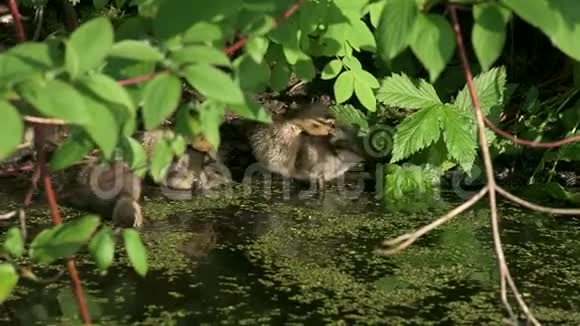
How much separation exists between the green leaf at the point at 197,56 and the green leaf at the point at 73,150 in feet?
0.64

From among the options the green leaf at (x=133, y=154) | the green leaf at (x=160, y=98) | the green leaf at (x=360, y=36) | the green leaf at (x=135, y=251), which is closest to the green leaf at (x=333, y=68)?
the green leaf at (x=360, y=36)

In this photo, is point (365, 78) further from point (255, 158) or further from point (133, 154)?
point (133, 154)

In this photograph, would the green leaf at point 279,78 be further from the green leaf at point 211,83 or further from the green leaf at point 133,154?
the green leaf at point 211,83

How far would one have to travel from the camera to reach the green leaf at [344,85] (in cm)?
296

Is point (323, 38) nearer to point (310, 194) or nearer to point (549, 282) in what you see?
point (549, 282)

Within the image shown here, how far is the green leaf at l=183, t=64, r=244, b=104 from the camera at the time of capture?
3.97 ft

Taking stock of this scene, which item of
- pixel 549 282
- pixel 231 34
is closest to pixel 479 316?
pixel 549 282

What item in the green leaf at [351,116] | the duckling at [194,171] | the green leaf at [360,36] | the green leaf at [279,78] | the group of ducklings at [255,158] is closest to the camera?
the green leaf at [279,78]

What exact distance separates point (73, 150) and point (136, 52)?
0.77 ft

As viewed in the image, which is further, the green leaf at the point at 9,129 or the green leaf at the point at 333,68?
the green leaf at the point at 333,68

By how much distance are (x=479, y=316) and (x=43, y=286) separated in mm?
936

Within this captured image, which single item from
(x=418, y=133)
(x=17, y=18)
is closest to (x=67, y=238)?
(x=17, y=18)

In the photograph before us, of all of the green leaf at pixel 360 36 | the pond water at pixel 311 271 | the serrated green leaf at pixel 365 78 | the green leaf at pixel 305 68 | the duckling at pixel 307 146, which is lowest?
the pond water at pixel 311 271

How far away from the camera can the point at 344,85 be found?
9.73 ft
